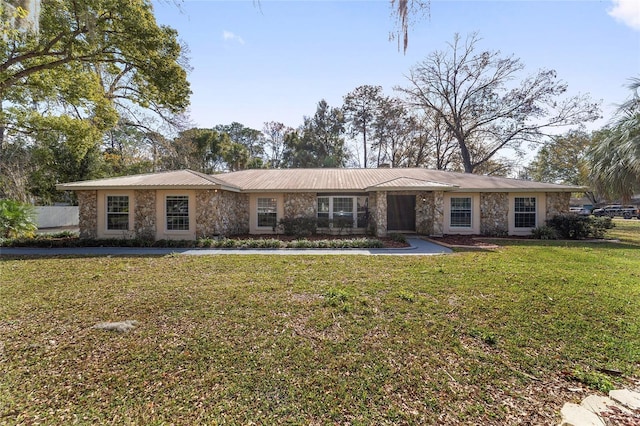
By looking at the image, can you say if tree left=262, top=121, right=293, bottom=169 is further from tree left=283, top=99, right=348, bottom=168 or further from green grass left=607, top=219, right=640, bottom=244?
green grass left=607, top=219, right=640, bottom=244

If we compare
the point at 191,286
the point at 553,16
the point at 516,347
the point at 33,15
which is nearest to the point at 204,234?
the point at 191,286

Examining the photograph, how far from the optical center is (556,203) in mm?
13359

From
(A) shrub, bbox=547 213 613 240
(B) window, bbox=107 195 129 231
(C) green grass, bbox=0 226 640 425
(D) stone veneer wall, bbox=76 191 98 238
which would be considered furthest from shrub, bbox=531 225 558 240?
(D) stone veneer wall, bbox=76 191 98 238

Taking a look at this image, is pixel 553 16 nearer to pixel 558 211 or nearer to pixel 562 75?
pixel 558 211

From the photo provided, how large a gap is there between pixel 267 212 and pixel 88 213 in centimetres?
754

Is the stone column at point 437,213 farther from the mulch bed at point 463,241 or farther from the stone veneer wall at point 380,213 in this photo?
the stone veneer wall at point 380,213

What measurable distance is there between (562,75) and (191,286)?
96.1 ft

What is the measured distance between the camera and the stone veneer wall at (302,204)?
13.9m

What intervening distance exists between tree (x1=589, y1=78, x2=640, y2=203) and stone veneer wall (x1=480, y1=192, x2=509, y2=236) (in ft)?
10.8

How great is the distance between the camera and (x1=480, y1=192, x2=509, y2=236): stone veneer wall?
44.1ft

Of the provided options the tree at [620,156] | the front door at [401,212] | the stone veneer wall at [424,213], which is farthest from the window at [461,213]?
the tree at [620,156]

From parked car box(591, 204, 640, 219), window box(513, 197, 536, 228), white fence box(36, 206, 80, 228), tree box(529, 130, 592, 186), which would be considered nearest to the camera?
window box(513, 197, 536, 228)

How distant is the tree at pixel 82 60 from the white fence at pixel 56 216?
6.08m

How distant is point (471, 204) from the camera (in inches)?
534
